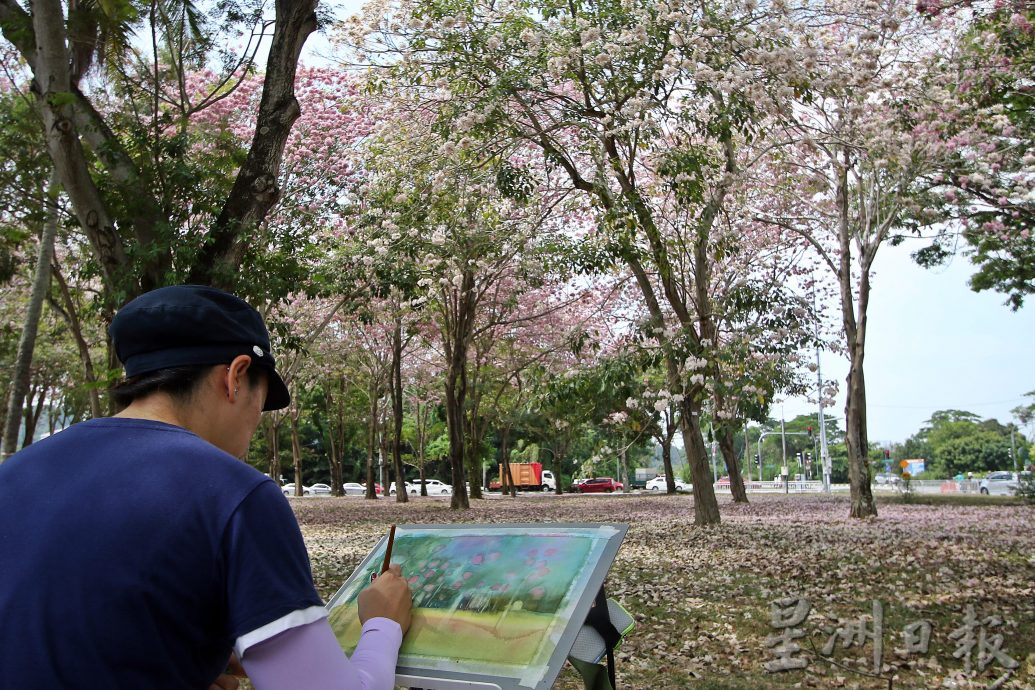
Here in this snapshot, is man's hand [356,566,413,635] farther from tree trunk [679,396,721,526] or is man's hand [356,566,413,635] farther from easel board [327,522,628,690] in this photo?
tree trunk [679,396,721,526]

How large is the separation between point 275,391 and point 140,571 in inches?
20.4

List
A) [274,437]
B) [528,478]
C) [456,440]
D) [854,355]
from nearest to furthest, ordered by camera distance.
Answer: [854,355]
[456,440]
[274,437]
[528,478]

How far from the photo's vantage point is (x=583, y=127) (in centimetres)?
1061

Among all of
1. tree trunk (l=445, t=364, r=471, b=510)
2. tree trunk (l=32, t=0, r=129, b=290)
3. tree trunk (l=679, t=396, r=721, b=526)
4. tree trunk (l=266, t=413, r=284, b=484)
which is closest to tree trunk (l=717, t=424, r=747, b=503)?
tree trunk (l=679, t=396, r=721, b=526)

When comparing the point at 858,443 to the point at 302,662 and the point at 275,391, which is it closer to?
the point at 275,391

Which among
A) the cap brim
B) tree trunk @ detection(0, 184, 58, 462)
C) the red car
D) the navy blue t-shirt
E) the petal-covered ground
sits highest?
tree trunk @ detection(0, 184, 58, 462)

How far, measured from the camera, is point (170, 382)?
1472mm

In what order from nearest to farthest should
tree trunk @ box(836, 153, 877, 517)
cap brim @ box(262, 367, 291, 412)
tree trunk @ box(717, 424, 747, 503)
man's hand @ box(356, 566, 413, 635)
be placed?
1. cap brim @ box(262, 367, 291, 412)
2. man's hand @ box(356, 566, 413, 635)
3. tree trunk @ box(836, 153, 877, 517)
4. tree trunk @ box(717, 424, 747, 503)

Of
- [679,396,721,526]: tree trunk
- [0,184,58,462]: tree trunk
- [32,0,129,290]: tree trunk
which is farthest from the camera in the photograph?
[679,396,721,526]: tree trunk

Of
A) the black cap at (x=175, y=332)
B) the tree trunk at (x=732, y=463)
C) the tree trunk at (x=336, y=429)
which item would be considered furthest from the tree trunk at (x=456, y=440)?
the black cap at (x=175, y=332)

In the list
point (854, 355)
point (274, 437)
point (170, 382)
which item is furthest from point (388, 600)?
point (274, 437)

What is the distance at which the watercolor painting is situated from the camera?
2086mm

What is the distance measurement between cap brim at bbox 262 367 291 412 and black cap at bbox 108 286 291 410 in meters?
0.12

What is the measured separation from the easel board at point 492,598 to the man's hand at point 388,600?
22 centimetres
